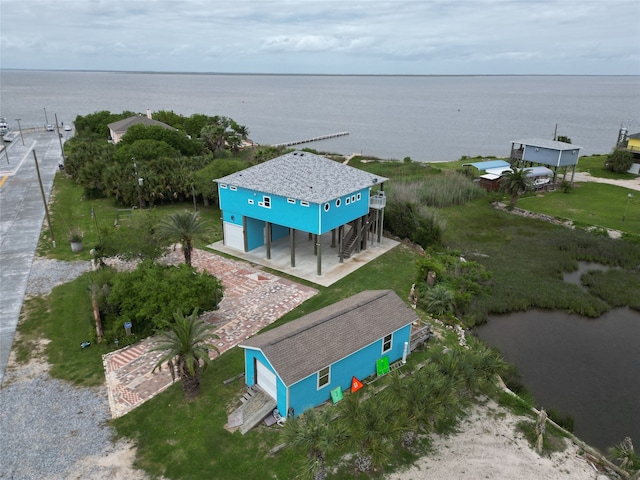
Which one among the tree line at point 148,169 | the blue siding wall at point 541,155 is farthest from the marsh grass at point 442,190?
the tree line at point 148,169

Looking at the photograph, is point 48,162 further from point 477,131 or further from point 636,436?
point 477,131

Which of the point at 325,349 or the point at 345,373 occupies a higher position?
the point at 325,349

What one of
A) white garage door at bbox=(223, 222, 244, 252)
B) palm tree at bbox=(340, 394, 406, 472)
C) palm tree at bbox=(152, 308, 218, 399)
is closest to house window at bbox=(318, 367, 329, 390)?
palm tree at bbox=(340, 394, 406, 472)

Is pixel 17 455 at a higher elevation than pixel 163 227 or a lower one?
lower

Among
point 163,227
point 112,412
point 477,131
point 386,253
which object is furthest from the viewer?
point 477,131

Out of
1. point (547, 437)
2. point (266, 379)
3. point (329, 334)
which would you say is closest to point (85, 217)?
point (266, 379)

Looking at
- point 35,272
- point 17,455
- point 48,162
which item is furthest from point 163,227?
point 48,162

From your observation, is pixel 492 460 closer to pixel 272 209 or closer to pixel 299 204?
pixel 299 204

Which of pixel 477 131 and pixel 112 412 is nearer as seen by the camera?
pixel 112 412
